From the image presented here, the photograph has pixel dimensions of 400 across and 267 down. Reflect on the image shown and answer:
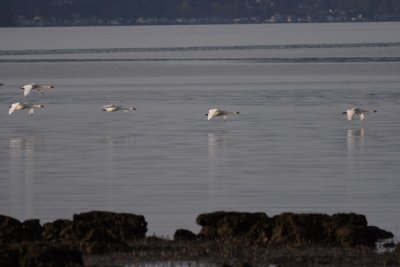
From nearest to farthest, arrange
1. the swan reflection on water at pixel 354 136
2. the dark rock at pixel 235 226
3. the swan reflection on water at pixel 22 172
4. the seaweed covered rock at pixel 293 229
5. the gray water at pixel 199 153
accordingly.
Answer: the seaweed covered rock at pixel 293 229, the dark rock at pixel 235 226, the gray water at pixel 199 153, the swan reflection on water at pixel 22 172, the swan reflection on water at pixel 354 136

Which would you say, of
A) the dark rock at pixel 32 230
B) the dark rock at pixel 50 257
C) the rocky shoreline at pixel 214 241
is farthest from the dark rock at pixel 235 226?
the dark rock at pixel 50 257

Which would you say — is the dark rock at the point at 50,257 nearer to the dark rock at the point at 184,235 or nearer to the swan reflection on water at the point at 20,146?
the dark rock at the point at 184,235

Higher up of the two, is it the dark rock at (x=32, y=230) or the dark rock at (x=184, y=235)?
the dark rock at (x=32, y=230)

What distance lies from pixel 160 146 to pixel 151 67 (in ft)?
174

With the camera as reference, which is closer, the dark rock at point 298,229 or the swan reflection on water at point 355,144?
the dark rock at point 298,229

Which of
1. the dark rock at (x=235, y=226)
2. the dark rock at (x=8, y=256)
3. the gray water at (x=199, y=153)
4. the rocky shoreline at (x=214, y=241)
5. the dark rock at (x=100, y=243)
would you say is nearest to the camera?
the dark rock at (x=8, y=256)

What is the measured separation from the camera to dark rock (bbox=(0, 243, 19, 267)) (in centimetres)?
1528

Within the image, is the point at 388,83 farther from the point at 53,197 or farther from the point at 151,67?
the point at 53,197

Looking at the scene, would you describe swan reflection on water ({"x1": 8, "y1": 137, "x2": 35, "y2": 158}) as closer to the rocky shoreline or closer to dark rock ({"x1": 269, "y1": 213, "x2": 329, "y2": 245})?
the rocky shoreline

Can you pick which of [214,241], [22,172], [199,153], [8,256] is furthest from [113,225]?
[199,153]

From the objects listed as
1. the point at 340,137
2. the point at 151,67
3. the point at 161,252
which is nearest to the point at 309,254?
the point at 161,252

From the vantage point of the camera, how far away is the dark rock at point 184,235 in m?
17.9

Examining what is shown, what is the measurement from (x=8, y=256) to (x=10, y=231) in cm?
245

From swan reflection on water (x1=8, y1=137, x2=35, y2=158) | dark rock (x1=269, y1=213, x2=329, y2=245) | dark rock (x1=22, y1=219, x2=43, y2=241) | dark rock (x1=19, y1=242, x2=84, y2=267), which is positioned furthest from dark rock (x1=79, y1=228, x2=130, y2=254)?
swan reflection on water (x1=8, y1=137, x2=35, y2=158)
